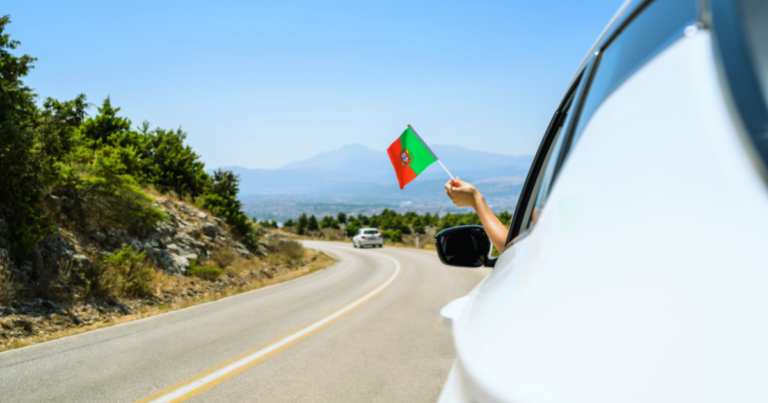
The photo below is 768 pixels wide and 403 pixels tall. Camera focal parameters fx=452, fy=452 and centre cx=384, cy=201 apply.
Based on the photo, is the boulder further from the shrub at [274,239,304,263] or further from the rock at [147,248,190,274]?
the shrub at [274,239,304,263]

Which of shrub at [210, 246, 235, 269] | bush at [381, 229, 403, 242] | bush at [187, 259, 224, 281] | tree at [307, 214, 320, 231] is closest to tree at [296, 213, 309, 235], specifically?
tree at [307, 214, 320, 231]

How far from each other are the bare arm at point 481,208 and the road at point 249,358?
2711 mm

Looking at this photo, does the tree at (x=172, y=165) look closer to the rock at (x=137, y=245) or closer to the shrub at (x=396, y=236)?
the rock at (x=137, y=245)

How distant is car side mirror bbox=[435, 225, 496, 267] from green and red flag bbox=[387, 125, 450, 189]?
189cm

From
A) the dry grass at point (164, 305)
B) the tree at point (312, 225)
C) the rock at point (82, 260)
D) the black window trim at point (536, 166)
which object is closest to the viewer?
the black window trim at point (536, 166)

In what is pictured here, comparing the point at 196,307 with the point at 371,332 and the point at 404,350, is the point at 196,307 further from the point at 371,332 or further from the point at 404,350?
the point at 404,350

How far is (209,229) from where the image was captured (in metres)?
17.7

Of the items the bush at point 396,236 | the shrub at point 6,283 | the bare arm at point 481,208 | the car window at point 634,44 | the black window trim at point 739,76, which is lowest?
the bush at point 396,236

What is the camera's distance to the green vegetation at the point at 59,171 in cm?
850

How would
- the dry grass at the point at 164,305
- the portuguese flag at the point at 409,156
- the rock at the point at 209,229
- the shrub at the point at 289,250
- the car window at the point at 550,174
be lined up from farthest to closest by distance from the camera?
the shrub at the point at 289,250 < the rock at the point at 209,229 < the dry grass at the point at 164,305 < the portuguese flag at the point at 409,156 < the car window at the point at 550,174

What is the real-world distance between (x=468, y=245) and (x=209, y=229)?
1695 centimetres

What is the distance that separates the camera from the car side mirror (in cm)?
242

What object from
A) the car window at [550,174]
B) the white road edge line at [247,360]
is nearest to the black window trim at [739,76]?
the car window at [550,174]

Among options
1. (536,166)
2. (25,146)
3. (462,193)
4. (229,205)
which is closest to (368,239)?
(229,205)
